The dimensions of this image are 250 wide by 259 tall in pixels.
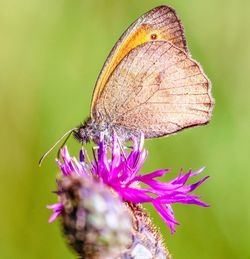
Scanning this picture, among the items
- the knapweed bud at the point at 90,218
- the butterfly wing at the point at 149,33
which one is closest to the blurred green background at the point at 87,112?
the butterfly wing at the point at 149,33

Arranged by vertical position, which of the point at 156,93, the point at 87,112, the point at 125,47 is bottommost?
the point at 87,112

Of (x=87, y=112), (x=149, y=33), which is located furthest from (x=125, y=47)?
(x=87, y=112)

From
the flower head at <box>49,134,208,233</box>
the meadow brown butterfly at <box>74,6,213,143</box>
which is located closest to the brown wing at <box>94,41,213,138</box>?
the meadow brown butterfly at <box>74,6,213,143</box>

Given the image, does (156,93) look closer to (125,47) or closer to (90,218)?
(125,47)

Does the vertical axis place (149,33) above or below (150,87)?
above

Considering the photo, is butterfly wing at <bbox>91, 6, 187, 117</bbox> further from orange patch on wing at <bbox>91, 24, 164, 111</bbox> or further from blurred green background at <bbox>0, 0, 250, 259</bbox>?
blurred green background at <bbox>0, 0, 250, 259</bbox>
